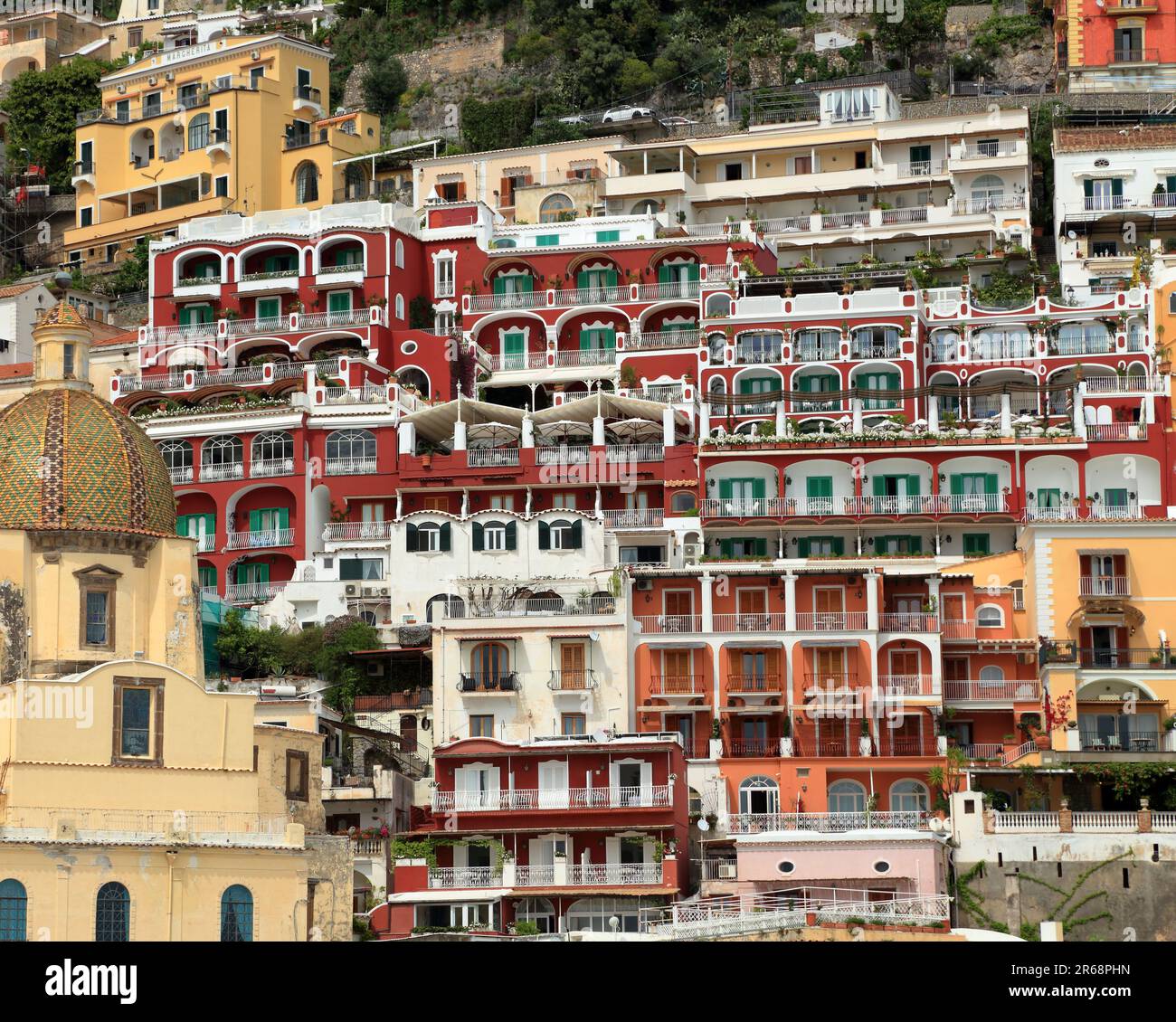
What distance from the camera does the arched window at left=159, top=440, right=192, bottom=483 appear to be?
→ 310 ft

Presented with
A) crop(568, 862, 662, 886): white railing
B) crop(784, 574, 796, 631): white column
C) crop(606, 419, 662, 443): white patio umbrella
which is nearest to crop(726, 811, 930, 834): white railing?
crop(568, 862, 662, 886): white railing

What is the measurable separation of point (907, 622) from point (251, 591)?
2307cm

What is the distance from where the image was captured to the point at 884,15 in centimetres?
12312

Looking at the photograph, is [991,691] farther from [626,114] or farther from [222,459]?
[626,114]

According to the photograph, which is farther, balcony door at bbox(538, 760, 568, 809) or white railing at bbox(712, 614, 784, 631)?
white railing at bbox(712, 614, 784, 631)

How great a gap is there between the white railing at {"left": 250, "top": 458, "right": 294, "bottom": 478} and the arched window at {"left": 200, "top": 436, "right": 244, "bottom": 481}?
0.44 meters

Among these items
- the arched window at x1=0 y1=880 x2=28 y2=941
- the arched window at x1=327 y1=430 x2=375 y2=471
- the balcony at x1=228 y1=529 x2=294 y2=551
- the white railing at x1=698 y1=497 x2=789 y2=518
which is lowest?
the arched window at x1=0 y1=880 x2=28 y2=941

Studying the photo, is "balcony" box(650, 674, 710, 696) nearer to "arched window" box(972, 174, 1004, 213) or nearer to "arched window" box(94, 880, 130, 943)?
"arched window" box(94, 880, 130, 943)

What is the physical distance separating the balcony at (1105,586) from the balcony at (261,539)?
2699 cm

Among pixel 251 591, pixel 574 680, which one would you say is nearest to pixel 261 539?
pixel 251 591

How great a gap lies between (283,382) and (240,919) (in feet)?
110

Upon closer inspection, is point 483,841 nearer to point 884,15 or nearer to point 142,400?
point 142,400

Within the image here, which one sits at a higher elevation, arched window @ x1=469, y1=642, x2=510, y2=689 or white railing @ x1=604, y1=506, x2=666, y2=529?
white railing @ x1=604, y1=506, x2=666, y2=529

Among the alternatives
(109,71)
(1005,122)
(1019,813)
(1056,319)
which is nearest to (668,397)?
(1056,319)
